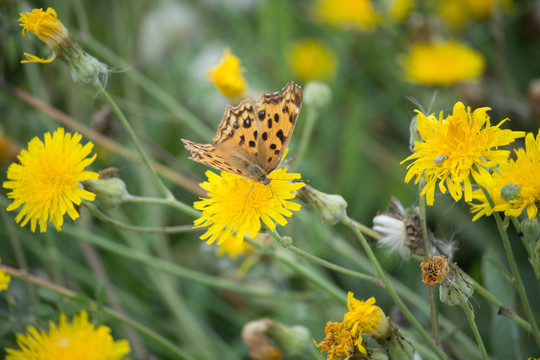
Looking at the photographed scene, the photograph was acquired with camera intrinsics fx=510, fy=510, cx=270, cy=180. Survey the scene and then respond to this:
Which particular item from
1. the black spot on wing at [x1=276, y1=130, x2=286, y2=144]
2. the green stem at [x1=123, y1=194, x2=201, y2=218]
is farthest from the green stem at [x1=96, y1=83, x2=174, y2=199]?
the black spot on wing at [x1=276, y1=130, x2=286, y2=144]

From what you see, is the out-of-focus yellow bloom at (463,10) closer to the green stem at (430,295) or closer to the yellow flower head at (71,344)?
the green stem at (430,295)

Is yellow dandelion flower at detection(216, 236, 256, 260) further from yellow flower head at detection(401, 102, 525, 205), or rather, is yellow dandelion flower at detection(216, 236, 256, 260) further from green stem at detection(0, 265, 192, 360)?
yellow flower head at detection(401, 102, 525, 205)

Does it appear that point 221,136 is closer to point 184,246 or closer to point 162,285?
point 162,285

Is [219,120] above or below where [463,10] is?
below

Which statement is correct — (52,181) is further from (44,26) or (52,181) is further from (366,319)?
(366,319)

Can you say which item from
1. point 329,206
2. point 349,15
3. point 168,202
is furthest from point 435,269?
point 349,15

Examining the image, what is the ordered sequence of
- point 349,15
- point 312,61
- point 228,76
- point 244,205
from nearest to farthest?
point 244,205, point 228,76, point 349,15, point 312,61

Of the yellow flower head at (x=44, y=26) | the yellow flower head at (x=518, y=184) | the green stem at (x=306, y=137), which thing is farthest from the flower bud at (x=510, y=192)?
the yellow flower head at (x=44, y=26)
